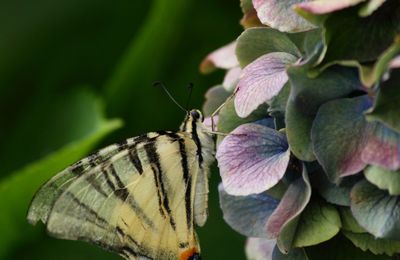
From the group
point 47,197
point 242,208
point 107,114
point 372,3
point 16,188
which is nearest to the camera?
point 372,3

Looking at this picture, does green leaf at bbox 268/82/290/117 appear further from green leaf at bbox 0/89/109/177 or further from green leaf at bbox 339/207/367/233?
green leaf at bbox 0/89/109/177

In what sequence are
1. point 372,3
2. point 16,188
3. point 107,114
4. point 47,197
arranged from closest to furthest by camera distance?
point 372,3, point 47,197, point 16,188, point 107,114

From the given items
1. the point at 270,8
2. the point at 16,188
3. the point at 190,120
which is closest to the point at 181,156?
the point at 190,120

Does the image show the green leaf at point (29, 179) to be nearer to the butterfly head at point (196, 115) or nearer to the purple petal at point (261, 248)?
the butterfly head at point (196, 115)

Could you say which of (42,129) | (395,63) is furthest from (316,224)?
(42,129)

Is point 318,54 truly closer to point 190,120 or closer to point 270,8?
point 270,8

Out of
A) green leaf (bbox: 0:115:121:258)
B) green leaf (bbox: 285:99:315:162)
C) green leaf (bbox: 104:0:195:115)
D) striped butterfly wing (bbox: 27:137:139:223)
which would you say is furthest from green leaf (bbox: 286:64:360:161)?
green leaf (bbox: 104:0:195:115)

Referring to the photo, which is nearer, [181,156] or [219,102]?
[219,102]
